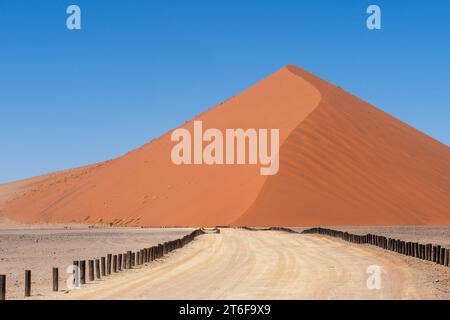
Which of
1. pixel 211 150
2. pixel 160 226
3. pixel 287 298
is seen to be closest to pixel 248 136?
pixel 211 150

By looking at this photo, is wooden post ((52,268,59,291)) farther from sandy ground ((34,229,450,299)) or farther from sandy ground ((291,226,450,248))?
sandy ground ((291,226,450,248))

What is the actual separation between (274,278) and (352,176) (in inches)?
3757

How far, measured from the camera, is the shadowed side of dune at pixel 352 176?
353 feet

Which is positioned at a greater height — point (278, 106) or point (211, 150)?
point (278, 106)

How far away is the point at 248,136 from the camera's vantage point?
130625 mm

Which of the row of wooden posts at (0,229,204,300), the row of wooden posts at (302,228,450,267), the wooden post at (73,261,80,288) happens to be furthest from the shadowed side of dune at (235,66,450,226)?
the wooden post at (73,261,80,288)

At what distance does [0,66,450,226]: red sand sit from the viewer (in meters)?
110

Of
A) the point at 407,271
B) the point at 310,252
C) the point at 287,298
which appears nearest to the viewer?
the point at 287,298

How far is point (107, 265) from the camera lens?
29.6 m

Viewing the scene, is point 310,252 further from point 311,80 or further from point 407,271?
point 311,80

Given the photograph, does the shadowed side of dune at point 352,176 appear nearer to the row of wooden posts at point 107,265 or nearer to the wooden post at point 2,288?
the row of wooden posts at point 107,265

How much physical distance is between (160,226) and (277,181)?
18152 millimetres

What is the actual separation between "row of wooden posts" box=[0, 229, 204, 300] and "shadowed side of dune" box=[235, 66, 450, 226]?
200 ft

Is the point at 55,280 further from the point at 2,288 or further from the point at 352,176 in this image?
the point at 352,176
